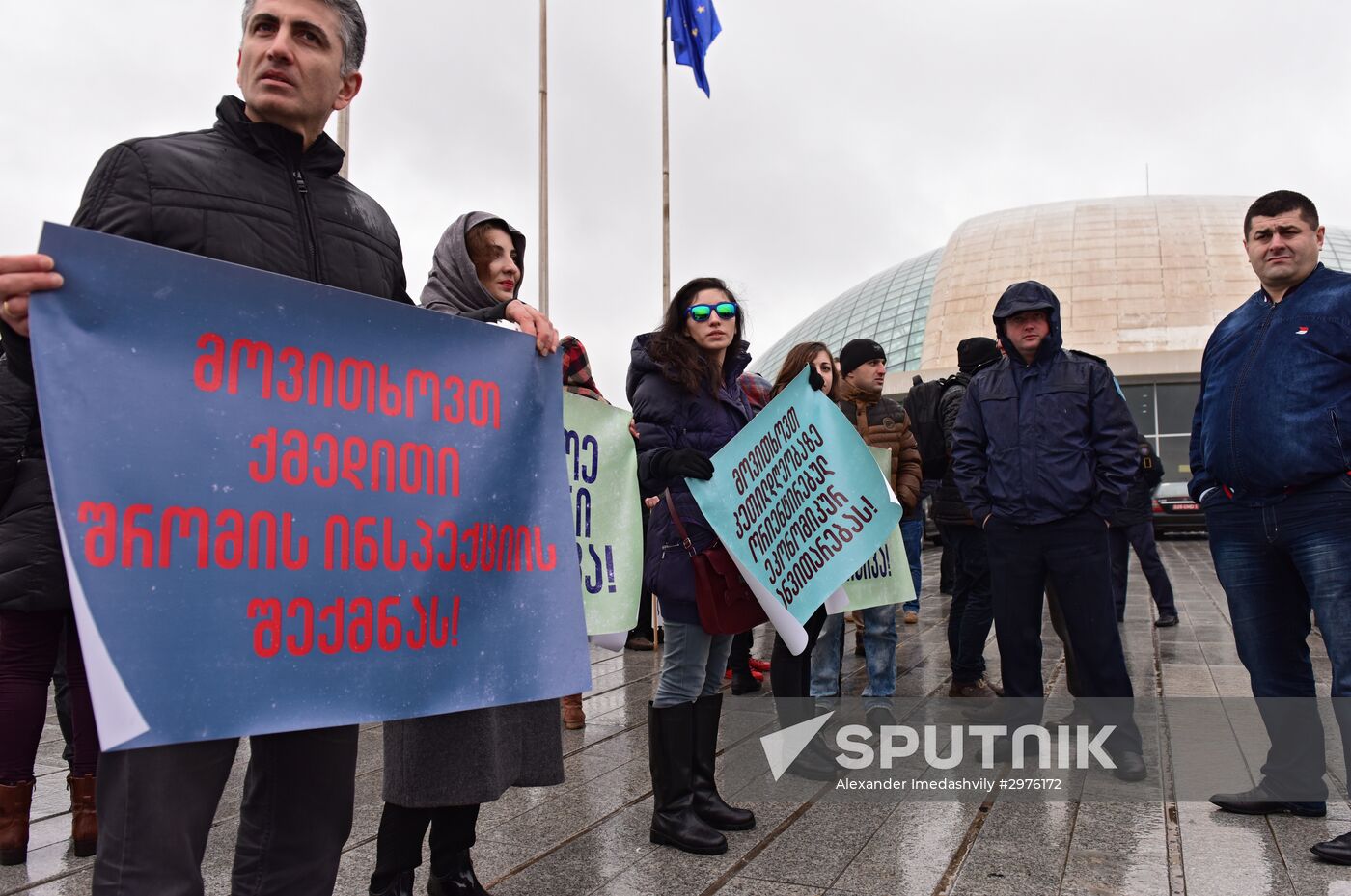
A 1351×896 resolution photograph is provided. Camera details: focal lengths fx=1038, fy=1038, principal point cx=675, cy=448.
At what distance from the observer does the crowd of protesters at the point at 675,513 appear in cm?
189

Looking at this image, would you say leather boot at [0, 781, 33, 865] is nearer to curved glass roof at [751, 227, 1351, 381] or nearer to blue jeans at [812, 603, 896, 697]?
blue jeans at [812, 603, 896, 697]

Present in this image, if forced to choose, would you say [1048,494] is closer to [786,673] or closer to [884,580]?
[884,580]

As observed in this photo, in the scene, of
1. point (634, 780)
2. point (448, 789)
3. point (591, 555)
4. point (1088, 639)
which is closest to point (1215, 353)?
point (1088, 639)

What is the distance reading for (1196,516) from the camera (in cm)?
2319

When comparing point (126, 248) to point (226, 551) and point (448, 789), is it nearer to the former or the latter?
point (226, 551)

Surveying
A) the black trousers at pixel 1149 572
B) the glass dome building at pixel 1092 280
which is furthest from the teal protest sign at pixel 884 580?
the glass dome building at pixel 1092 280

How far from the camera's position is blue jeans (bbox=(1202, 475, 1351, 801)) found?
3.50 meters

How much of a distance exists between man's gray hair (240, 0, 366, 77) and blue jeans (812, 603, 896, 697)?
394cm

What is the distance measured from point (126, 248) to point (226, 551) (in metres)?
0.53

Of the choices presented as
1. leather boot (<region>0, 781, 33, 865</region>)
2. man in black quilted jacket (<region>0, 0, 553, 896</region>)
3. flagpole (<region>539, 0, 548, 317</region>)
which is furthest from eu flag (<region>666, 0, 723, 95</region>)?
man in black quilted jacket (<region>0, 0, 553, 896</region>)

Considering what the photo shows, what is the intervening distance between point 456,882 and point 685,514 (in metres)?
1.42

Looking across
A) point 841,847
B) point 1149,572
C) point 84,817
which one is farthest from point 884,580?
point 1149,572

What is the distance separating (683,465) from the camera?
11.7 ft

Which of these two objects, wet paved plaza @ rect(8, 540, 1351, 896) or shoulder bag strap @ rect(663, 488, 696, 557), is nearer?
wet paved plaza @ rect(8, 540, 1351, 896)
